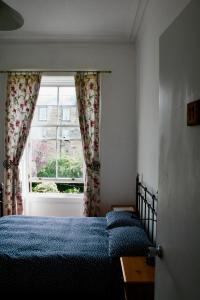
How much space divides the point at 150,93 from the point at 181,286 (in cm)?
207

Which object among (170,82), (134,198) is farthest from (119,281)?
(134,198)

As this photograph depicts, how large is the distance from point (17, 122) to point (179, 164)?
10.6 ft

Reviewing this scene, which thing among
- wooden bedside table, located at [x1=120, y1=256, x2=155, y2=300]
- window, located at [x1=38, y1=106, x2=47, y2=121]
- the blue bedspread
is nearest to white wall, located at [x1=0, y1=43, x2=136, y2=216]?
window, located at [x1=38, y1=106, x2=47, y2=121]

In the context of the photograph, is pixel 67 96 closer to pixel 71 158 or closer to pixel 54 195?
pixel 71 158

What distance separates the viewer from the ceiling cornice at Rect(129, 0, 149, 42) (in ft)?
9.48

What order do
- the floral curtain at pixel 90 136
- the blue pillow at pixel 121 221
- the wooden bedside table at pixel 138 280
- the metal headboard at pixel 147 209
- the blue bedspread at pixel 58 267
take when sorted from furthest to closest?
1. the floral curtain at pixel 90 136
2. the blue pillow at pixel 121 221
3. the metal headboard at pixel 147 209
4. the blue bedspread at pixel 58 267
5. the wooden bedside table at pixel 138 280

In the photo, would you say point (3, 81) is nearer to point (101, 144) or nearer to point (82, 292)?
point (101, 144)

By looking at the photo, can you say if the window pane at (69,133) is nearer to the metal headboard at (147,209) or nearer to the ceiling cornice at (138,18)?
the metal headboard at (147,209)

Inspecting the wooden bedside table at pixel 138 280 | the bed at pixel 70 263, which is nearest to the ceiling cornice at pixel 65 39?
the bed at pixel 70 263

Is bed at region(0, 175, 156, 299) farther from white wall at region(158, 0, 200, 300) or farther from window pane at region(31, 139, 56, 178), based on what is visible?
window pane at region(31, 139, 56, 178)

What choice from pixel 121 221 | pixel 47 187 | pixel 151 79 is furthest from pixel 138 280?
pixel 47 187

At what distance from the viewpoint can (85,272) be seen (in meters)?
2.15

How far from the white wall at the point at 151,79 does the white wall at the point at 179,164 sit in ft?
3.22

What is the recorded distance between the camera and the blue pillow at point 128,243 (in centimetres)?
221
